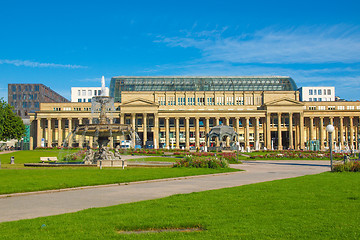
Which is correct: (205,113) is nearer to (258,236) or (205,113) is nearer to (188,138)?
(188,138)

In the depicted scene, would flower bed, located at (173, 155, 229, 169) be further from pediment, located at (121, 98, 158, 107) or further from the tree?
pediment, located at (121, 98, 158, 107)

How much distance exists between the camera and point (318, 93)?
153 metres

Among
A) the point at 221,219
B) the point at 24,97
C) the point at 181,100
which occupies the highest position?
the point at 24,97

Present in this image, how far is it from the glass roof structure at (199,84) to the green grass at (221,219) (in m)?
113

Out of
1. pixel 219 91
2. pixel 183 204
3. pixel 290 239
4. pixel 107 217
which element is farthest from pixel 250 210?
pixel 219 91

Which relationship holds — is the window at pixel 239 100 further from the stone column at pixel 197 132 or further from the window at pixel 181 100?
the window at pixel 181 100

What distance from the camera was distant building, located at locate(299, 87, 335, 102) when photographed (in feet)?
496

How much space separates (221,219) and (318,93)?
502 ft

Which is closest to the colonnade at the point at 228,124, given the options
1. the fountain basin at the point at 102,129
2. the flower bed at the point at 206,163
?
the fountain basin at the point at 102,129

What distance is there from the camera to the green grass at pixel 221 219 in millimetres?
9102

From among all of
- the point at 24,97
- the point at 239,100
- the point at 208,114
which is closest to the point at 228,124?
the point at 208,114

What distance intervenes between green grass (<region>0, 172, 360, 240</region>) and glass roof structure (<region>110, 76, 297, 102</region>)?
Result: 113466 mm

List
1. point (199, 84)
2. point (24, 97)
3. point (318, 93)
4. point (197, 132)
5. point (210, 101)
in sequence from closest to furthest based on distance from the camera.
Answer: point (197, 132) < point (210, 101) < point (199, 84) < point (318, 93) < point (24, 97)

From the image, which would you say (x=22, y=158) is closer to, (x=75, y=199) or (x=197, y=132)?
(x=75, y=199)
